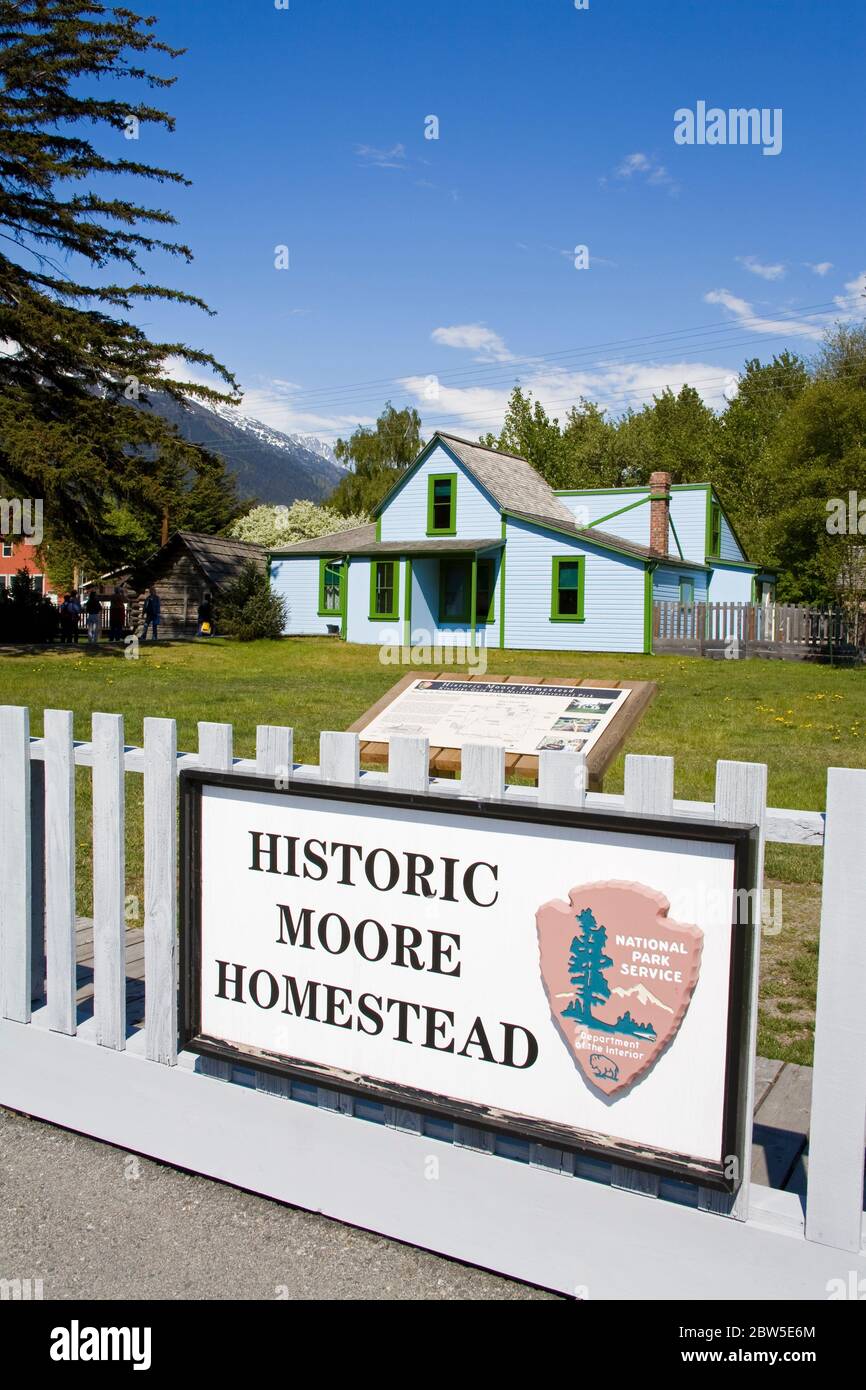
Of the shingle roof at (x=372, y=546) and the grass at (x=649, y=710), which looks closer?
the grass at (x=649, y=710)

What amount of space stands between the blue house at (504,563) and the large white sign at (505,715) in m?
27.0

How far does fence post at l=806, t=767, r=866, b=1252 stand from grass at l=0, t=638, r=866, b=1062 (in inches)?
77.0

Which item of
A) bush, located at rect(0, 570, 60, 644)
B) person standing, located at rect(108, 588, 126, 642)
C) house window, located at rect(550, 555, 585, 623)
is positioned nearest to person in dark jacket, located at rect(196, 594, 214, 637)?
person standing, located at rect(108, 588, 126, 642)

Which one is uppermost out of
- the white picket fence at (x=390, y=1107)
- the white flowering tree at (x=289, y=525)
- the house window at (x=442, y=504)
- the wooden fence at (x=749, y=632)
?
the white flowering tree at (x=289, y=525)

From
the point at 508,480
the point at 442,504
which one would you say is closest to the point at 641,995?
the point at 442,504

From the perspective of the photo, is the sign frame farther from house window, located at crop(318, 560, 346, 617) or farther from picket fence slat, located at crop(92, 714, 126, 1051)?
house window, located at crop(318, 560, 346, 617)

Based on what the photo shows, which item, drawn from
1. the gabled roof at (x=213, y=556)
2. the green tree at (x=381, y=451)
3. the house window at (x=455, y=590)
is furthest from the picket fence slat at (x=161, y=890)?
the green tree at (x=381, y=451)

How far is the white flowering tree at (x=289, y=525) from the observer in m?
57.8

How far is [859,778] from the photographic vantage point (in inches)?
96.1

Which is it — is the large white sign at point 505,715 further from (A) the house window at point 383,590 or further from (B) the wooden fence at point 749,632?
(A) the house window at point 383,590

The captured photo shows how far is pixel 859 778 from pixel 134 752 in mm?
2360
